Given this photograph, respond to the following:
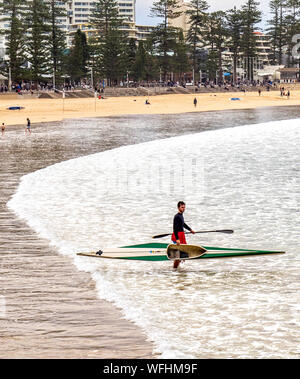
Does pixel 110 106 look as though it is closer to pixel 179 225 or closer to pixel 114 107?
pixel 114 107

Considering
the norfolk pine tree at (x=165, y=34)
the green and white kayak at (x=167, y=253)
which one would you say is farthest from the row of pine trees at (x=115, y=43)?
the green and white kayak at (x=167, y=253)

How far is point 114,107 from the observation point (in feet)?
277

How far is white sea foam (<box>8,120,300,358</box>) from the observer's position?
35.6 ft

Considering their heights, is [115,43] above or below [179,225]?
above

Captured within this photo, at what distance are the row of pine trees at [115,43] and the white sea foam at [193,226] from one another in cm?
6950

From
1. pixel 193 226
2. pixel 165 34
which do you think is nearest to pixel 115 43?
pixel 165 34

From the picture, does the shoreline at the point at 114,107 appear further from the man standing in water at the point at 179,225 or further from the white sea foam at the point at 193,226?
the man standing in water at the point at 179,225

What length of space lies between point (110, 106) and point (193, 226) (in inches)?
2688

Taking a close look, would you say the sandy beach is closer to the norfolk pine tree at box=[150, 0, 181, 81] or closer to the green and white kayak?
the norfolk pine tree at box=[150, 0, 181, 81]

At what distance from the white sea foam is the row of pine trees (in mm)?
69501

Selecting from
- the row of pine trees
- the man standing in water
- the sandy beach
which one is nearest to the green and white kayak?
the man standing in water

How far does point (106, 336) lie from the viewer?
1034cm
